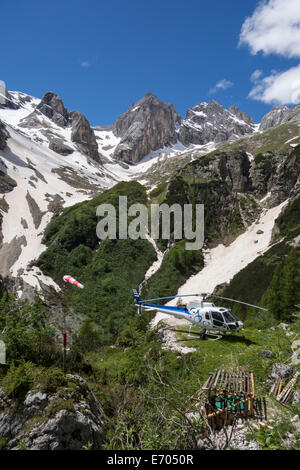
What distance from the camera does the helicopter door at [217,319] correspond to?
17281mm

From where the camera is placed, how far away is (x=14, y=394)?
795 cm

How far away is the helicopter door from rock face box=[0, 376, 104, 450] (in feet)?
Result: 35.4

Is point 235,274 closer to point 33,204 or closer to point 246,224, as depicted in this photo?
point 246,224

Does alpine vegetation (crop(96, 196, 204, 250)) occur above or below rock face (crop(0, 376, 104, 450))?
above

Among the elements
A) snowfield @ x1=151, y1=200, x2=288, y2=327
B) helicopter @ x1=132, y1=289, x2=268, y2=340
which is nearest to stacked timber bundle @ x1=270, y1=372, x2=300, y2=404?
helicopter @ x1=132, y1=289, x2=268, y2=340

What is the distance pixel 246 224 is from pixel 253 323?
1722 inches

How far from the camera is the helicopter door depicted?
17.3 m

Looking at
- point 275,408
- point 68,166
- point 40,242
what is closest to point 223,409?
point 275,408

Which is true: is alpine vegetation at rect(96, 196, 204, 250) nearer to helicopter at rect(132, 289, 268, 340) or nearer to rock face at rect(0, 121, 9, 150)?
helicopter at rect(132, 289, 268, 340)

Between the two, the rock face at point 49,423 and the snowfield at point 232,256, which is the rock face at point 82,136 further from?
the rock face at point 49,423

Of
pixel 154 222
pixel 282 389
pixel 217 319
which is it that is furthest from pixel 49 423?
pixel 154 222

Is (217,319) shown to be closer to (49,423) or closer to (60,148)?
(49,423)

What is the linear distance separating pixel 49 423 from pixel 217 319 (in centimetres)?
1243

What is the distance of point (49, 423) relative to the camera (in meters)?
7.29
